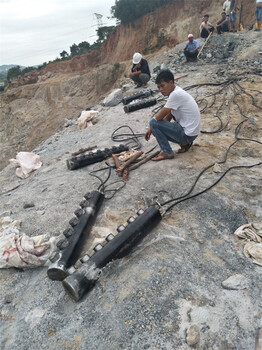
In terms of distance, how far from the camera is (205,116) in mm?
6641

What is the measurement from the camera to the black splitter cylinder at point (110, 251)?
2.29 meters

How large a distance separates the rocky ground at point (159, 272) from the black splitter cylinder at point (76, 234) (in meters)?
0.14

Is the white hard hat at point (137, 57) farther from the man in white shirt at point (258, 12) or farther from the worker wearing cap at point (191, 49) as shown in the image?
the man in white shirt at point (258, 12)

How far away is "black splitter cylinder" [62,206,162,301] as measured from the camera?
2.29 m

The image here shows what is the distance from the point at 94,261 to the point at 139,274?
46 centimetres

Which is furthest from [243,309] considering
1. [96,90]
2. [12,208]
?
[96,90]

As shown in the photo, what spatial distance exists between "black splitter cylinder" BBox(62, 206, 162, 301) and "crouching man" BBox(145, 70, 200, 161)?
1.73 metres

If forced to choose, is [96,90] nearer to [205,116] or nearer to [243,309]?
[205,116]

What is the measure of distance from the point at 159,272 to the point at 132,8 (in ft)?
104

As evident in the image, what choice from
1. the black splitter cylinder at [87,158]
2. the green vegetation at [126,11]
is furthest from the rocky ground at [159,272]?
the green vegetation at [126,11]

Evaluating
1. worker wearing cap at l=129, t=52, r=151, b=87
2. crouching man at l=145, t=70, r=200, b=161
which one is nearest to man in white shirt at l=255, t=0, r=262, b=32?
worker wearing cap at l=129, t=52, r=151, b=87

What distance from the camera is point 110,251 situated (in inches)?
101

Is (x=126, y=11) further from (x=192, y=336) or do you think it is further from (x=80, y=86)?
(x=192, y=336)

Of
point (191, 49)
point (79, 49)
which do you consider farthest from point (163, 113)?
point (79, 49)
